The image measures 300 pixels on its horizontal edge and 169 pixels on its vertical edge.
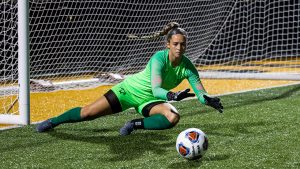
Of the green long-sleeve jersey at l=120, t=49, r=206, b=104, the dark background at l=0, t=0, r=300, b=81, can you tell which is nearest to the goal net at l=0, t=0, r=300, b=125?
the dark background at l=0, t=0, r=300, b=81

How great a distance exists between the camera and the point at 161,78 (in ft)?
17.2

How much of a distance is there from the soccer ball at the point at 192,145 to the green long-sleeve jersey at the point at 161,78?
1.76 feet

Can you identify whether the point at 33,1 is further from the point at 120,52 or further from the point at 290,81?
the point at 290,81

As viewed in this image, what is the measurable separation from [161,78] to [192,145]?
84 cm

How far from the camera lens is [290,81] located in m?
10.7

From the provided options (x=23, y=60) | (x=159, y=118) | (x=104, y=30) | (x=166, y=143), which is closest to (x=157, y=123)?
(x=159, y=118)

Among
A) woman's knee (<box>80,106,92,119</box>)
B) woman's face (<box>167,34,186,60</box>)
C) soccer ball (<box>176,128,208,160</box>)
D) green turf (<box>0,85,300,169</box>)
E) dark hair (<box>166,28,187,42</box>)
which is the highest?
dark hair (<box>166,28,187,42</box>)

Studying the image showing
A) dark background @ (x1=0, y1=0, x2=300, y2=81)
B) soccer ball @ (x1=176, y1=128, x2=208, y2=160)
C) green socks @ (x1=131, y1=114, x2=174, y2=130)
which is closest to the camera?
soccer ball @ (x1=176, y1=128, x2=208, y2=160)

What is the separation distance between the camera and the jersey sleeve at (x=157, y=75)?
16.8 ft

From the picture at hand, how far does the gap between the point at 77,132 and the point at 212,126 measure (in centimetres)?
138

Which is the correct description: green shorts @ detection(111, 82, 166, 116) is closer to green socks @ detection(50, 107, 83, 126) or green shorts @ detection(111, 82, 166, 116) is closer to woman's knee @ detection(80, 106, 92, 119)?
woman's knee @ detection(80, 106, 92, 119)

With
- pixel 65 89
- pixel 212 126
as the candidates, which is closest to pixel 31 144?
pixel 212 126

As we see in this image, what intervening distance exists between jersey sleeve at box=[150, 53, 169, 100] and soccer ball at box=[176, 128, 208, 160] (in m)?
0.51

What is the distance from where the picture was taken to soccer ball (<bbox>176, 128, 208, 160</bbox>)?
459cm
